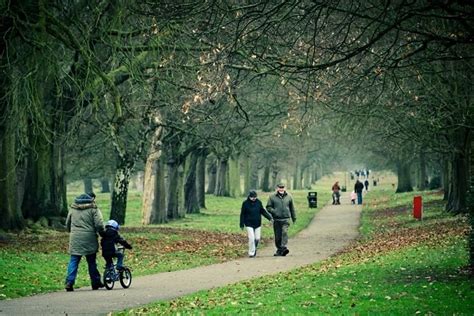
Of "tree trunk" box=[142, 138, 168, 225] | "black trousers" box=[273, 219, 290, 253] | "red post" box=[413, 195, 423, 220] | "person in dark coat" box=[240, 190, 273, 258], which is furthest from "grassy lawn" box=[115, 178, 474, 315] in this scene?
"tree trunk" box=[142, 138, 168, 225]

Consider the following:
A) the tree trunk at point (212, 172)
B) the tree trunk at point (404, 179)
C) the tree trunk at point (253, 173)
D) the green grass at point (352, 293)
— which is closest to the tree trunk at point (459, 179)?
the green grass at point (352, 293)

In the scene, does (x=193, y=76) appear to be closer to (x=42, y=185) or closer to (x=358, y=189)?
(x=42, y=185)

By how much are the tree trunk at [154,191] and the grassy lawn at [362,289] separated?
56.8ft

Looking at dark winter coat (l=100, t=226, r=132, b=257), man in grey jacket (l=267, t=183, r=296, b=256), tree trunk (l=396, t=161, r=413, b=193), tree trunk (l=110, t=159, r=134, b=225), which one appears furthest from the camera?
tree trunk (l=396, t=161, r=413, b=193)

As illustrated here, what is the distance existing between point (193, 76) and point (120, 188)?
8275mm

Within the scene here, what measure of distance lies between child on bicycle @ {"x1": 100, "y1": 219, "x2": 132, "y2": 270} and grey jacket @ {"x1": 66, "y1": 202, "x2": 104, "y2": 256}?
16cm

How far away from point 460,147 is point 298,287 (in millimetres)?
21680

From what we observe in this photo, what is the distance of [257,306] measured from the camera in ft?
43.4

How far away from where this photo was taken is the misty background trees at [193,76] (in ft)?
50.7

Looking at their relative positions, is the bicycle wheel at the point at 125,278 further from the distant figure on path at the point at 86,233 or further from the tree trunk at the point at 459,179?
the tree trunk at the point at 459,179

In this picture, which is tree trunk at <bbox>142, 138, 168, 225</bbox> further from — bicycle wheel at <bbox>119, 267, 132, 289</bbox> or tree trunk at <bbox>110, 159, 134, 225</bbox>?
bicycle wheel at <bbox>119, 267, 132, 289</bbox>

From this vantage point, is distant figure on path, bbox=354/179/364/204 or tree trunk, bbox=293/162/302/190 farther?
tree trunk, bbox=293/162/302/190

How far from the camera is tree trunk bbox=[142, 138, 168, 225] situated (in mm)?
40688

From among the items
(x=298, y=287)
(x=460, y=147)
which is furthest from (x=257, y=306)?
(x=460, y=147)
